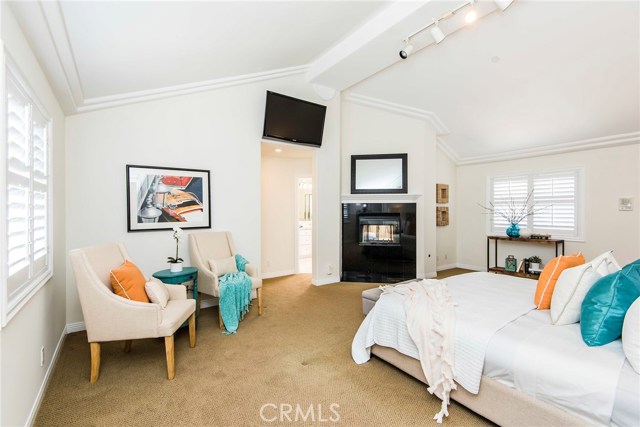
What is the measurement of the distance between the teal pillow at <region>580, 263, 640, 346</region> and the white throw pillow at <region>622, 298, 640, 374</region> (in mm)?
78

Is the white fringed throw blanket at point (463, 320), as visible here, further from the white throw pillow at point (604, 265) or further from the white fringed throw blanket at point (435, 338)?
the white throw pillow at point (604, 265)

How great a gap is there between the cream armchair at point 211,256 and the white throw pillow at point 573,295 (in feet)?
8.70

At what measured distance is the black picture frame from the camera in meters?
Result: 3.24

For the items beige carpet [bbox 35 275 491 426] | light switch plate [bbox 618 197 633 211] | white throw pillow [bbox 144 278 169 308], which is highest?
light switch plate [bbox 618 197 633 211]

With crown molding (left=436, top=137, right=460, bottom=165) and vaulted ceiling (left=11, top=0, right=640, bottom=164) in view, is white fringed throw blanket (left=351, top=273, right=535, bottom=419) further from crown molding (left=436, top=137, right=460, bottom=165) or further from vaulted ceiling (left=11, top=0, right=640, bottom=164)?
crown molding (left=436, top=137, right=460, bottom=165)

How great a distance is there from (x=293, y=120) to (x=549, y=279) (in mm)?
3386

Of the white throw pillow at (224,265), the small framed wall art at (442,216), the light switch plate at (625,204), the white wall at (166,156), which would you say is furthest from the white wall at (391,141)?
the light switch plate at (625,204)

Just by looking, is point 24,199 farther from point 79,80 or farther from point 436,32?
point 436,32

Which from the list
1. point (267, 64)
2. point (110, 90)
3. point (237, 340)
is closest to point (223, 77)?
point (267, 64)

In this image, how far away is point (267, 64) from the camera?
3.78 meters

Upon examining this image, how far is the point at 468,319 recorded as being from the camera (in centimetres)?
188

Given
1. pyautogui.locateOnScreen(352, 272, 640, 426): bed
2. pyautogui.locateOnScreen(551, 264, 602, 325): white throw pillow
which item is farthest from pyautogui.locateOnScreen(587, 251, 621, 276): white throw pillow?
pyautogui.locateOnScreen(352, 272, 640, 426): bed

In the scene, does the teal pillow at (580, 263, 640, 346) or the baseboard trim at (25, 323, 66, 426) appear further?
the baseboard trim at (25, 323, 66, 426)

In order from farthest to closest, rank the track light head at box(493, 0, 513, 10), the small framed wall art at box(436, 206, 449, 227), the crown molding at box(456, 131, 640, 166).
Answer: the small framed wall art at box(436, 206, 449, 227) < the crown molding at box(456, 131, 640, 166) < the track light head at box(493, 0, 513, 10)
